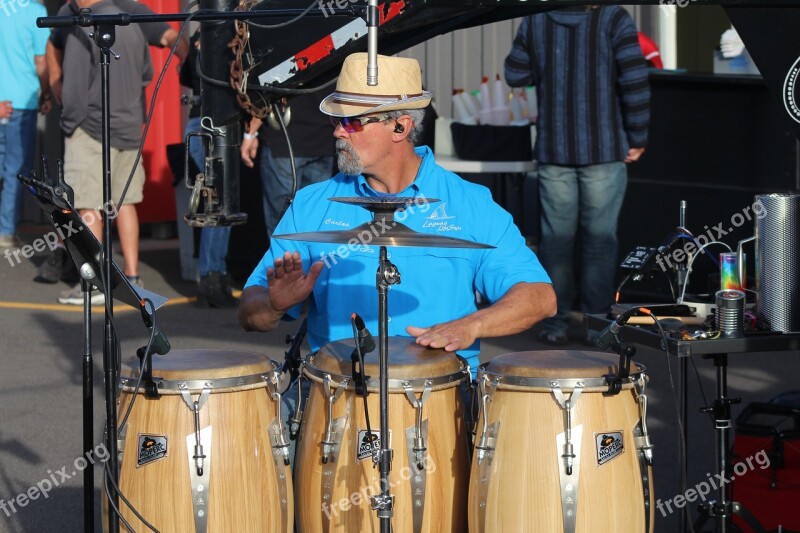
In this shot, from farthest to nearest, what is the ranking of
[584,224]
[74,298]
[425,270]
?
[74,298] < [584,224] < [425,270]

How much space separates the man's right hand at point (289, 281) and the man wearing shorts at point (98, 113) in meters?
4.82

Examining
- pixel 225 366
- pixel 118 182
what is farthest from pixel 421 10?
pixel 118 182

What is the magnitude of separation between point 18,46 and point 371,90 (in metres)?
6.91

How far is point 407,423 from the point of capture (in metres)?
3.54

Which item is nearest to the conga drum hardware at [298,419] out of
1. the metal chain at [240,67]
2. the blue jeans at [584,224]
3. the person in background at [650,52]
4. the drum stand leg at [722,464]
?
the metal chain at [240,67]

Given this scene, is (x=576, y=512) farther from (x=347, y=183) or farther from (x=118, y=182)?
(x=118, y=182)

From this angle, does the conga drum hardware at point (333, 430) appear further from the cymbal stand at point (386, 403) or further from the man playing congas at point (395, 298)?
the cymbal stand at point (386, 403)

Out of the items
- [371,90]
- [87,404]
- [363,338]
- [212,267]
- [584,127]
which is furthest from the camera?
[212,267]

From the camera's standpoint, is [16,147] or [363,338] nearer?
[363,338]

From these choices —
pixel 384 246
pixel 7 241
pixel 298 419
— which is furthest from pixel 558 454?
pixel 7 241

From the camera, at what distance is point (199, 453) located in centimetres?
355

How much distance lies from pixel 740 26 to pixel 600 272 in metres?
3.98

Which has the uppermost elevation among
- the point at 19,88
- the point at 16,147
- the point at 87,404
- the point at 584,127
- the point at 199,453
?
the point at 19,88

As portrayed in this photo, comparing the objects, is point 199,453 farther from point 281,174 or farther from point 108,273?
point 281,174
